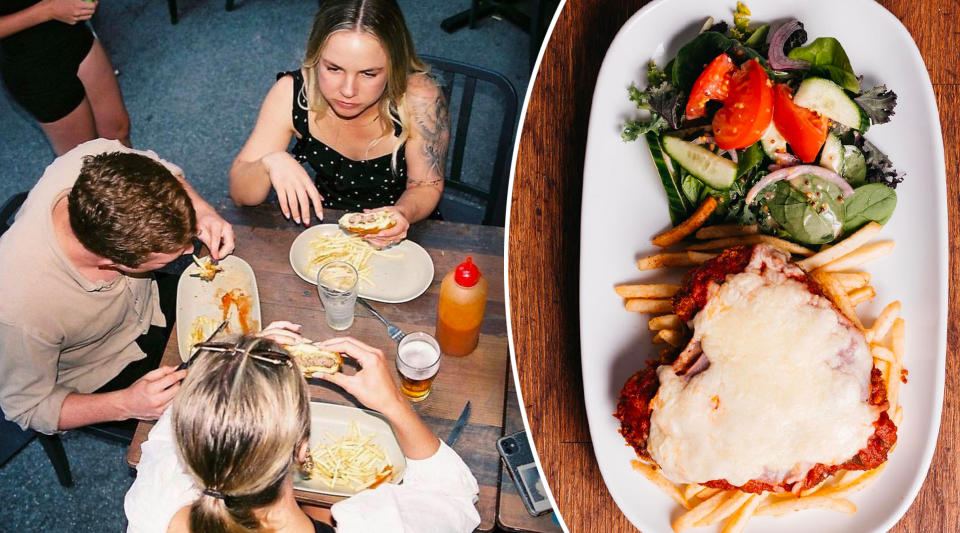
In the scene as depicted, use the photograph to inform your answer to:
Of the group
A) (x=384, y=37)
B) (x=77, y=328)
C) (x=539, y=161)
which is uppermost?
(x=539, y=161)

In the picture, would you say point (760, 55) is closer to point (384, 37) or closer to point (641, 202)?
point (641, 202)

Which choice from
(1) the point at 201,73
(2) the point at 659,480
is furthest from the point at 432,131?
(1) the point at 201,73

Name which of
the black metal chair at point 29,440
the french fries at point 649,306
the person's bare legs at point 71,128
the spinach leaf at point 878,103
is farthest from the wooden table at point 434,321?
the person's bare legs at point 71,128

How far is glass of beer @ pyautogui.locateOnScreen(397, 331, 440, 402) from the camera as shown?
196cm

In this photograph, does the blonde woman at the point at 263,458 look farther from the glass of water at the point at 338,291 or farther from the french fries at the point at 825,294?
the french fries at the point at 825,294

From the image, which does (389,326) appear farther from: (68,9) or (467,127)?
(68,9)

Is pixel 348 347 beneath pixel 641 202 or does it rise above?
beneath

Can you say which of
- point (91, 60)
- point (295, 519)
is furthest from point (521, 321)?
point (91, 60)

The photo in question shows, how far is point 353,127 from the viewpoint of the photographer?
8.99 feet

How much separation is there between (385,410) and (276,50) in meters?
3.59

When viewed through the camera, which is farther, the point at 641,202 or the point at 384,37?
the point at 384,37

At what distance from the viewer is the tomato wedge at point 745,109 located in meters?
1.47

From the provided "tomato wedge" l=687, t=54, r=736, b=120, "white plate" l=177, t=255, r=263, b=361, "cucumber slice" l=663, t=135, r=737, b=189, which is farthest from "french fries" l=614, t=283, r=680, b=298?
"white plate" l=177, t=255, r=263, b=361

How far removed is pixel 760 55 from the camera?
4.97 ft
